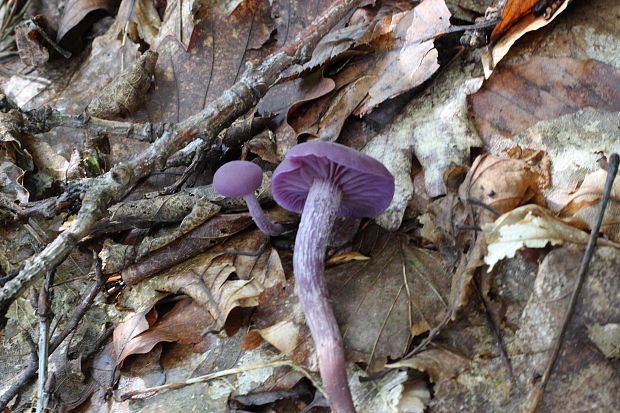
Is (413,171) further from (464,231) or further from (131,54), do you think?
(131,54)

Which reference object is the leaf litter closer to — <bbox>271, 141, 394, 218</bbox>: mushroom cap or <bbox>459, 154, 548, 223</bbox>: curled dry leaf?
<bbox>459, 154, 548, 223</bbox>: curled dry leaf

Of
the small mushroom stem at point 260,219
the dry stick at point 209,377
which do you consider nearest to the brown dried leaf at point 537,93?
the small mushroom stem at point 260,219

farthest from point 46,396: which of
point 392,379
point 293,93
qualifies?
point 293,93

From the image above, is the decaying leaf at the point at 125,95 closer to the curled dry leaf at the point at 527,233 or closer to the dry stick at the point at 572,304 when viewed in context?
the curled dry leaf at the point at 527,233

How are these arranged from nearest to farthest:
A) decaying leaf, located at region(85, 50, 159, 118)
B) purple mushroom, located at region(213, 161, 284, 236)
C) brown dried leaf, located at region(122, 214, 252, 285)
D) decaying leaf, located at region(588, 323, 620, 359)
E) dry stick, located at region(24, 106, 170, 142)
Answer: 1. decaying leaf, located at region(588, 323, 620, 359)
2. purple mushroom, located at region(213, 161, 284, 236)
3. brown dried leaf, located at region(122, 214, 252, 285)
4. dry stick, located at region(24, 106, 170, 142)
5. decaying leaf, located at region(85, 50, 159, 118)

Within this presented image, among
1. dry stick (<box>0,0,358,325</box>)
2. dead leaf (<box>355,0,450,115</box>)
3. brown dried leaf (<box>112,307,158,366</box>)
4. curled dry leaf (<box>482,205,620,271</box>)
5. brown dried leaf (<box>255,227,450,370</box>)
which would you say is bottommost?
brown dried leaf (<box>255,227,450,370</box>)

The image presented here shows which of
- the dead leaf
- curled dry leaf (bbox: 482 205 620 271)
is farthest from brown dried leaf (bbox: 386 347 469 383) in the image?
the dead leaf

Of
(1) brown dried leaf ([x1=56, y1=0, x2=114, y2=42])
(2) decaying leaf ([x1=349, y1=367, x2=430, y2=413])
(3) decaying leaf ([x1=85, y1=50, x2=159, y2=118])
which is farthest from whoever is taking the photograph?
(1) brown dried leaf ([x1=56, y1=0, x2=114, y2=42])
